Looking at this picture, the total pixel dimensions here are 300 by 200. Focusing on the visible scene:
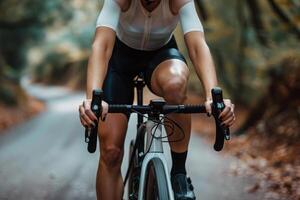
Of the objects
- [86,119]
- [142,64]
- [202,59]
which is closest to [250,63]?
[142,64]

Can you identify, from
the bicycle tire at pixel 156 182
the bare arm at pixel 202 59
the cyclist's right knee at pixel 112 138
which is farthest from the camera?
the cyclist's right knee at pixel 112 138

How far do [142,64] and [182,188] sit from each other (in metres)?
0.92

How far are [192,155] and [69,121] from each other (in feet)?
23.2

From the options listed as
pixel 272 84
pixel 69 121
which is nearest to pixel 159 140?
pixel 272 84

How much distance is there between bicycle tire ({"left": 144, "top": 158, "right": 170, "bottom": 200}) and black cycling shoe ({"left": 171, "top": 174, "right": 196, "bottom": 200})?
0.19 m

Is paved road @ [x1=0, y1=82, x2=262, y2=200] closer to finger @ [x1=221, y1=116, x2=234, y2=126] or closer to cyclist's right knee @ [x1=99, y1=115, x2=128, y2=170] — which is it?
cyclist's right knee @ [x1=99, y1=115, x2=128, y2=170]

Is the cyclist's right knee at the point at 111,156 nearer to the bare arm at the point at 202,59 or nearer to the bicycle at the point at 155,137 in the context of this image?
the bicycle at the point at 155,137

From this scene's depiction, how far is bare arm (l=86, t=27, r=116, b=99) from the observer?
9.07ft

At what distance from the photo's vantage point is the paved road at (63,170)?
18.8 ft

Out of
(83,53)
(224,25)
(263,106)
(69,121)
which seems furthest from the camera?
(83,53)

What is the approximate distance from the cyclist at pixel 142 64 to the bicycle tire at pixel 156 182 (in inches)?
7.7

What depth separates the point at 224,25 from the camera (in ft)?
44.1

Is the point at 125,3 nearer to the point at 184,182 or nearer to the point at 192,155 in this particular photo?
the point at 184,182

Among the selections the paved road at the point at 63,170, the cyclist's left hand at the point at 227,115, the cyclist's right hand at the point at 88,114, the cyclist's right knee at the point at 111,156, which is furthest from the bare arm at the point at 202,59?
the paved road at the point at 63,170
